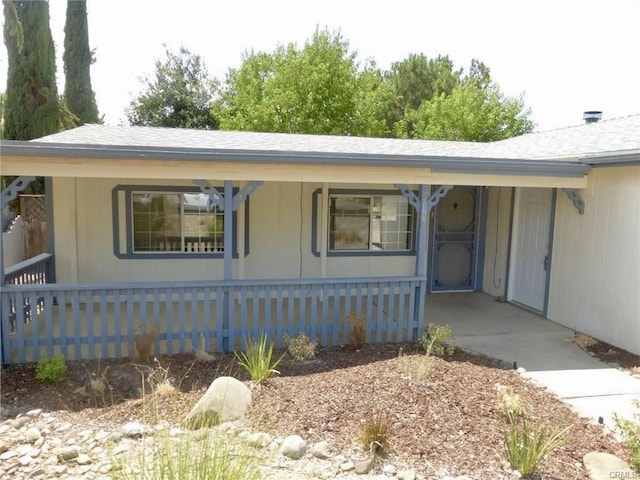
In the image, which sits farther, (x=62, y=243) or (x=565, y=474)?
(x=62, y=243)

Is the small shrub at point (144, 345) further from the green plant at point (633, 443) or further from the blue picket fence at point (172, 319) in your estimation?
the green plant at point (633, 443)

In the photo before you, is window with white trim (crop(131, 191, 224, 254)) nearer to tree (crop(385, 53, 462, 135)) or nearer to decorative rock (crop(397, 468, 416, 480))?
decorative rock (crop(397, 468, 416, 480))

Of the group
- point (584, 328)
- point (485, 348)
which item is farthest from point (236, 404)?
point (584, 328)

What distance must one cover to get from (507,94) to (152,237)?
23.5m

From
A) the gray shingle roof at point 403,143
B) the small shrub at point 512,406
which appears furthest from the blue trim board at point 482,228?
the small shrub at point 512,406

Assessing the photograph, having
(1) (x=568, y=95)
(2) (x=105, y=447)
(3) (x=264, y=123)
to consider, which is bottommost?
(2) (x=105, y=447)

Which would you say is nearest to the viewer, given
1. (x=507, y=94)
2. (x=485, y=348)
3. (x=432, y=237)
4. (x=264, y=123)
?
(x=485, y=348)

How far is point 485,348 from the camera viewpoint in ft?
20.2

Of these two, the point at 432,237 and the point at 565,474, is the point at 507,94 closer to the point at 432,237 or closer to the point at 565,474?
the point at 432,237

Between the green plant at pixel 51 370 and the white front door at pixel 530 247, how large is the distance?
22.9 ft

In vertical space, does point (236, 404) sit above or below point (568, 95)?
below

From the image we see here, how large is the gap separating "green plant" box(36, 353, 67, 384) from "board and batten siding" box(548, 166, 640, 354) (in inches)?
266

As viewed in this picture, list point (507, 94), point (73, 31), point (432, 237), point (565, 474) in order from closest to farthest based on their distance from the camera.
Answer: point (565, 474) → point (432, 237) → point (73, 31) → point (507, 94)

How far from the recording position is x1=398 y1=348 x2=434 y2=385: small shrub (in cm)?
461
